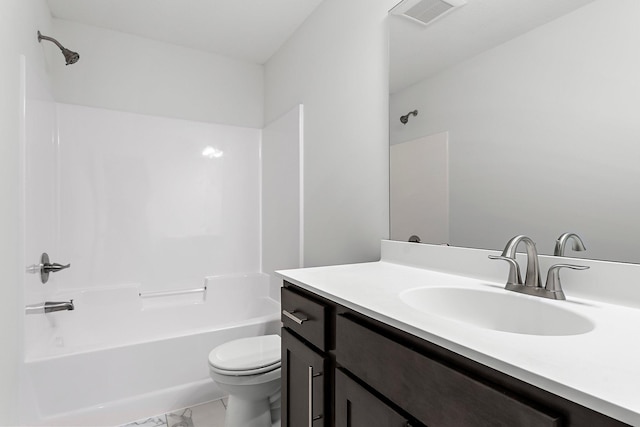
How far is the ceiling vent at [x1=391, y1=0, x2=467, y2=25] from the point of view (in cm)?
136

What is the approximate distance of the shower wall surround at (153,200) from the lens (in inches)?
93.4

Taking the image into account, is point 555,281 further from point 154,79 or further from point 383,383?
point 154,79

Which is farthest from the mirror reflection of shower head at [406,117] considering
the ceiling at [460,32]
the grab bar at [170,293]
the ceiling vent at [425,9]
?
the grab bar at [170,293]

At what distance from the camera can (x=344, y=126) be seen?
1874 millimetres

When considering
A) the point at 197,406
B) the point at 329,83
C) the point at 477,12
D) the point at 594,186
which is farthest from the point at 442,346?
the point at 197,406

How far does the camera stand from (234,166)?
2.94 m

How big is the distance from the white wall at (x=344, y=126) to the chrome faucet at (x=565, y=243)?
0.72 metres

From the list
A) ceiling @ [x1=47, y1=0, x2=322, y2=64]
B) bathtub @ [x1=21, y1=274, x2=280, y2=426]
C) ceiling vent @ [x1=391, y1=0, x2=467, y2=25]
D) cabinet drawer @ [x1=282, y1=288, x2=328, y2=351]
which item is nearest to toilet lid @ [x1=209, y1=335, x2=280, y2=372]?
bathtub @ [x1=21, y1=274, x2=280, y2=426]

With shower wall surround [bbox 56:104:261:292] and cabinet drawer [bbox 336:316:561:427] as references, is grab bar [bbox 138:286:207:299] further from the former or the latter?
cabinet drawer [bbox 336:316:561:427]

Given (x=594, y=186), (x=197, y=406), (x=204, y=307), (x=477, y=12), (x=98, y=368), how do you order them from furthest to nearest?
(x=204, y=307) → (x=197, y=406) → (x=98, y=368) → (x=477, y=12) → (x=594, y=186)

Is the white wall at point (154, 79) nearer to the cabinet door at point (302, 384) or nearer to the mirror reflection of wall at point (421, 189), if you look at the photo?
the mirror reflection of wall at point (421, 189)

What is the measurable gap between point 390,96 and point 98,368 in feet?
6.55

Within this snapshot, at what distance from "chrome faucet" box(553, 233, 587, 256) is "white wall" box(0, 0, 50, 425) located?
6.09ft

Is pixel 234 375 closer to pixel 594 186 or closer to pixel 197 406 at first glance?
pixel 197 406
